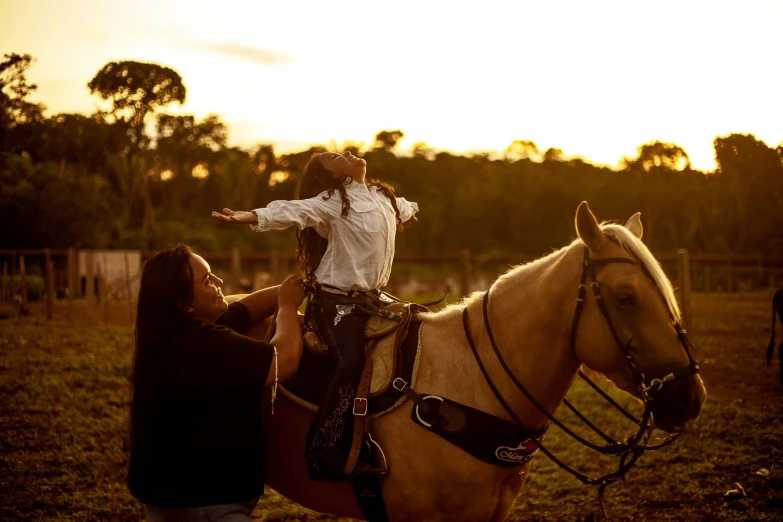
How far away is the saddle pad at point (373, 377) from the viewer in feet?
9.67

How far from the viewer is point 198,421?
2.40 metres

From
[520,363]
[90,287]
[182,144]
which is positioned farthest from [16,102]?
[182,144]

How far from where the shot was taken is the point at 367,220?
3.14 meters

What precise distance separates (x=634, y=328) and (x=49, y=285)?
16.2 meters

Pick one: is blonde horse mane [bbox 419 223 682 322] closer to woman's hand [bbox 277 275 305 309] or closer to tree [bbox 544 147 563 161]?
woman's hand [bbox 277 275 305 309]

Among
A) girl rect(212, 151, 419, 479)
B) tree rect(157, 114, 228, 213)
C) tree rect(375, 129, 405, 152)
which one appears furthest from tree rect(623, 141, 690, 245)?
tree rect(375, 129, 405, 152)

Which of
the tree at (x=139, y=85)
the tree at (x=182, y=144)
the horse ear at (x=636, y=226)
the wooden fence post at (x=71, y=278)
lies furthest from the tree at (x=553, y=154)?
the horse ear at (x=636, y=226)

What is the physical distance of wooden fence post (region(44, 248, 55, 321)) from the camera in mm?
15211

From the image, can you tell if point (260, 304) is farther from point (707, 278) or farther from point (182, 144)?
point (182, 144)

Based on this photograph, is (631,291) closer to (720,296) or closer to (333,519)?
(333,519)

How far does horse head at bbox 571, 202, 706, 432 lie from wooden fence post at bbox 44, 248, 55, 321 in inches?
609

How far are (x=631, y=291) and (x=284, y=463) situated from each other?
198 cm

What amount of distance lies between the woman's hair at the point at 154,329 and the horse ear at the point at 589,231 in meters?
1.68

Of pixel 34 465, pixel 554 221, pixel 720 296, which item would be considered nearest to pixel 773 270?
pixel 720 296
